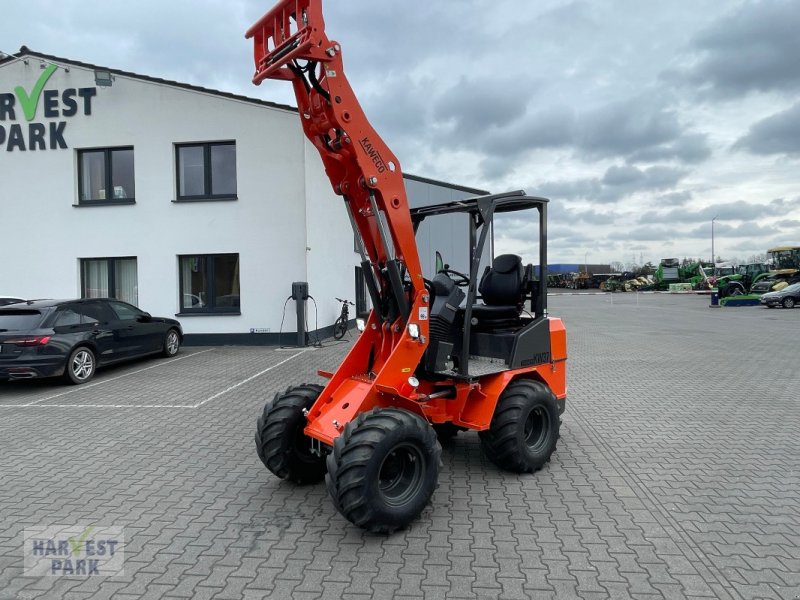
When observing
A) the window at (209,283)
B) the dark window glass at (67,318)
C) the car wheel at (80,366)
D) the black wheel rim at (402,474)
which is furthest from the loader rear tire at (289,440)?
the window at (209,283)

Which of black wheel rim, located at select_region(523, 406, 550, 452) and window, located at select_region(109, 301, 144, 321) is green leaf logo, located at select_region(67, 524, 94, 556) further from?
window, located at select_region(109, 301, 144, 321)

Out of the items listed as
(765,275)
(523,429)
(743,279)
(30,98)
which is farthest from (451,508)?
(743,279)

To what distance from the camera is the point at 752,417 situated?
6.79m

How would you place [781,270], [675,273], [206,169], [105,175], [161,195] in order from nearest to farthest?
[161,195], [206,169], [105,175], [781,270], [675,273]

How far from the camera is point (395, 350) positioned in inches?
166

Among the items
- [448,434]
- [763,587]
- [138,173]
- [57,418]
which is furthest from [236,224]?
[763,587]

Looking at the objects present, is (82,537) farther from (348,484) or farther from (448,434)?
(448,434)

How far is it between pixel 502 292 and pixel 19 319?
7.96m

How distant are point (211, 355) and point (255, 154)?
499 cm

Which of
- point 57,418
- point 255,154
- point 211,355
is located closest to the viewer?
point 57,418

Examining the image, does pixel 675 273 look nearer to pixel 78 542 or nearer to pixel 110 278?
pixel 110 278

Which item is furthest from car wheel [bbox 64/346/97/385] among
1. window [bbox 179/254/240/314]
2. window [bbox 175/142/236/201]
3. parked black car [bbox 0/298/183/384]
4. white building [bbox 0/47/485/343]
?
window [bbox 175/142/236/201]

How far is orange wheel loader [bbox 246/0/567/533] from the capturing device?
375 cm

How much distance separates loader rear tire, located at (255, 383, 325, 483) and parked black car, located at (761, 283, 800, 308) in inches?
1155
